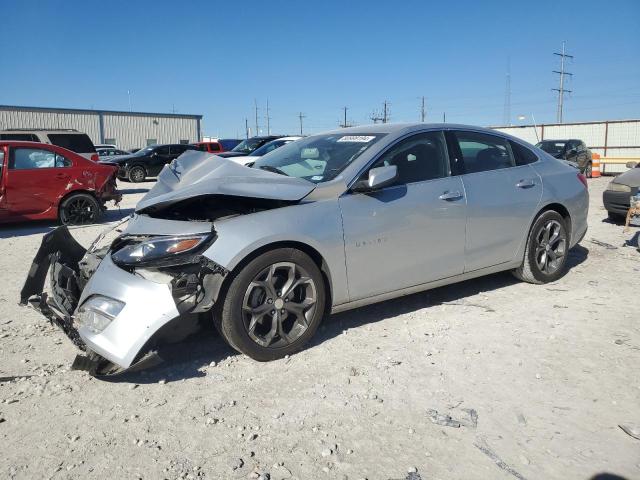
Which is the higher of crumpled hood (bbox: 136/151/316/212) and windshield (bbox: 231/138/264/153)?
windshield (bbox: 231/138/264/153)

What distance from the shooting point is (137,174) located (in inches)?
824

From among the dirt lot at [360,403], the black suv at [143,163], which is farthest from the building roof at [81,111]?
the dirt lot at [360,403]

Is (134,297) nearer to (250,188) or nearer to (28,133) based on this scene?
(250,188)

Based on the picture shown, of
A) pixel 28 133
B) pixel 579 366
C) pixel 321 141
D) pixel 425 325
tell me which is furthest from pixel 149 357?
pixel 28 133

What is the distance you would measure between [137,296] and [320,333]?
150cm

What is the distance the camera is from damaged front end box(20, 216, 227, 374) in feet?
9.90

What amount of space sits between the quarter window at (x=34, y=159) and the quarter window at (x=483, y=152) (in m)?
7.76

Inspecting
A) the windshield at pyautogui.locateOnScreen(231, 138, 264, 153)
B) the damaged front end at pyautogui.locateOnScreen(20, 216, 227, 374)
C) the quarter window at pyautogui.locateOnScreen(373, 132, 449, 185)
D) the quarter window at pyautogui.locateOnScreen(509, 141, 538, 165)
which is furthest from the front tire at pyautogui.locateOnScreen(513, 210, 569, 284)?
the windshield at pyautogui.locateOnScreen(231, 138, 264, 153)

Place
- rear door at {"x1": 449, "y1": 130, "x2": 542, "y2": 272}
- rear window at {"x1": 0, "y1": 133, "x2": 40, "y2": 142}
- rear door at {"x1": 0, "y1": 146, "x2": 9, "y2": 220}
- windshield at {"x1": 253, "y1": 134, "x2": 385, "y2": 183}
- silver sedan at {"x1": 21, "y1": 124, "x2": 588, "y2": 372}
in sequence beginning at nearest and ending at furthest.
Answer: silver sedan at {"x1": 21, "y1": 124, "x2": 588, "y2": 372} < windshield at {"x1": 253, "y1": 134, "x2": 385, "y2": 183} < rear door at {"x1": 449, "y1": 130, "x2": 542, "y2": 272} < rear door at {"x1": 0, "y1": 146, "x2": 9, "y2": 220} < rear window at {"x1": 0, "y1": 133, "x2": 40, "y2": 142}

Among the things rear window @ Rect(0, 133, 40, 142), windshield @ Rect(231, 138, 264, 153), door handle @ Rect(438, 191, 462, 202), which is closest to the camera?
door handle @ Rect(438, 191, 462, 202)

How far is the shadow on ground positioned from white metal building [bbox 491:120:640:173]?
22270mm

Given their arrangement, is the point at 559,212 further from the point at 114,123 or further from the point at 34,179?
the point at 114,123

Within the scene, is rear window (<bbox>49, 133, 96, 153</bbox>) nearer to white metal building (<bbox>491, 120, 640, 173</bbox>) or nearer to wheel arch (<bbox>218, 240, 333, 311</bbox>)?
wheel arch (<bbox>218, 240, 333, 311</bbox>)

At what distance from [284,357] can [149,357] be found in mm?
947
